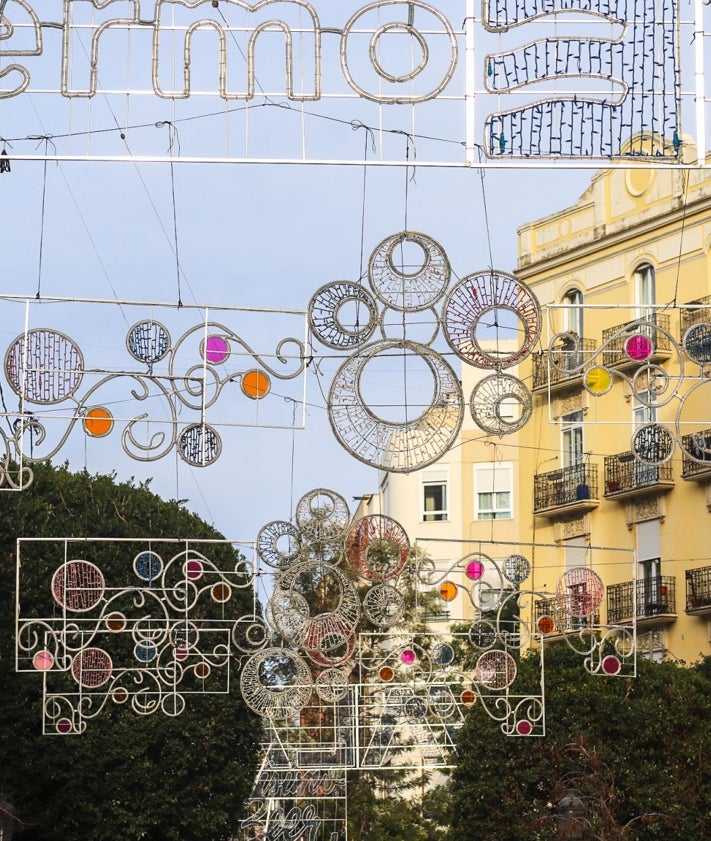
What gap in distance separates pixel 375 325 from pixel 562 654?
11761mm

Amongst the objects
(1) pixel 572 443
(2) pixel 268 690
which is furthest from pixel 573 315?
(2) pixel 268 690

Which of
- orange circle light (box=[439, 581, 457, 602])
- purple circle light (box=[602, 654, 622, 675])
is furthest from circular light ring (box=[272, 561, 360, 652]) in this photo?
purple circle light (box=[602, 654, 622, 675])

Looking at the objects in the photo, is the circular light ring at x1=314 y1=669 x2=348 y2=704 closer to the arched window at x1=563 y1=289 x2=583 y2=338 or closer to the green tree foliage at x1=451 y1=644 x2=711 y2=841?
the green tree foliage at x1=451 y1=644 x2=711 y2=841

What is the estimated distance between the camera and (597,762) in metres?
Result: 22.4

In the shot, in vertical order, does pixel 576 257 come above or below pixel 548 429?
above

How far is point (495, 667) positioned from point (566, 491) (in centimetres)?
1462

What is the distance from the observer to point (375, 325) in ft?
44.8

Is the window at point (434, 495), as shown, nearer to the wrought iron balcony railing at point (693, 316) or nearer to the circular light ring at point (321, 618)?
the wrought iron balcony railing at point (693, 316)

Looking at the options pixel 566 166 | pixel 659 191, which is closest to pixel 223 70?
pixel 566 166

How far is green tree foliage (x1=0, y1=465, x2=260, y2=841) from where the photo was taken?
23359mm

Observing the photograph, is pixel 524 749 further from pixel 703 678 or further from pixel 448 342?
pixel 448 342

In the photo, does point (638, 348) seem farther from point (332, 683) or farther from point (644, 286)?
point (644, 286)

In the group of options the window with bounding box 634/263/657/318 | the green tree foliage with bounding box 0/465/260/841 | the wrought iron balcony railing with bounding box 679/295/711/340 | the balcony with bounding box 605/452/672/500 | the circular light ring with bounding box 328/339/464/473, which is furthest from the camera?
the window with bounding box 634/263/657/318

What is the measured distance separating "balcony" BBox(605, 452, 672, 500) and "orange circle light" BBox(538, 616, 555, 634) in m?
13.7
